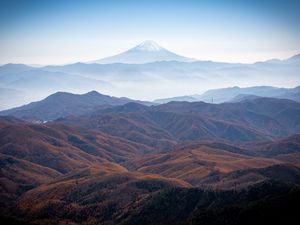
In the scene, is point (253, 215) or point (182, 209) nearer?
point (253, 215)

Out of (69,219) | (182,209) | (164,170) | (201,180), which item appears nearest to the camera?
(182,209)

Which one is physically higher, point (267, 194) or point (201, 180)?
point (267, 194)

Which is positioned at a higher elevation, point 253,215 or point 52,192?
point 253,215

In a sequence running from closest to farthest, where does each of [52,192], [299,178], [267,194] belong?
[267,194] < [52,192] < [299,178]

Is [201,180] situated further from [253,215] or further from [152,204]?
[253,215]

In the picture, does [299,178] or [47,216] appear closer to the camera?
[47,216]

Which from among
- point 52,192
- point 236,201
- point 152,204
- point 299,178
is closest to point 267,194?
point 236,201

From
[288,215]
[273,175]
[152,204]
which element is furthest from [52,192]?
[288,215]

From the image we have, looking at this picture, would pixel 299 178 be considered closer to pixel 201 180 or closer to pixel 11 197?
pixel 201 180

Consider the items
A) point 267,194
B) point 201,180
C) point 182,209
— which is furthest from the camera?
point 201,180
